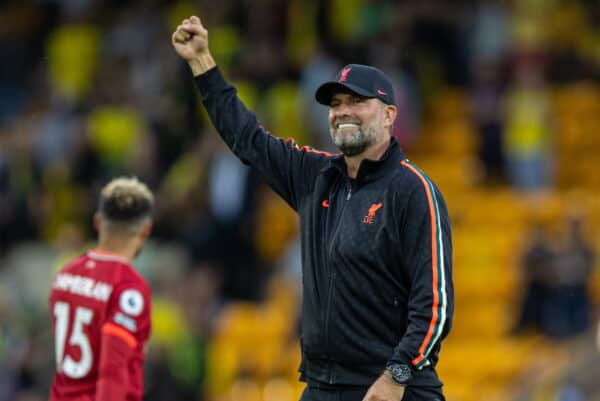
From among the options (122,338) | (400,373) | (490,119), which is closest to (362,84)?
(400,373)

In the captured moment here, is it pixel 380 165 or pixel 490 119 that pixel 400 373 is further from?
pixel 490 119

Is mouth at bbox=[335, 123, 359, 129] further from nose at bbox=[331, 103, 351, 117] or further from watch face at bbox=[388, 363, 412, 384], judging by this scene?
watch face at bbox=[388, 363, 412, 384]

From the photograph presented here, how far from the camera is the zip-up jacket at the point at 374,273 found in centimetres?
556

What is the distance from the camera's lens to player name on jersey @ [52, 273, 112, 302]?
21.2ft

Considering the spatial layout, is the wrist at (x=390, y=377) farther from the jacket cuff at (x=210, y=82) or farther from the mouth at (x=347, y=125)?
the jacket cuff at (x=210, y=82)

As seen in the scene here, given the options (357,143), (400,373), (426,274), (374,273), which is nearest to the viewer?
(400,373)

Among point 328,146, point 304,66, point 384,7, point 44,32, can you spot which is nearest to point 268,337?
point 328,146

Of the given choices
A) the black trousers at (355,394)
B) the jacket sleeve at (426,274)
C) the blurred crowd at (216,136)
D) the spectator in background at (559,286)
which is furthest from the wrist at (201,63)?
the spectator in background at (559,286)

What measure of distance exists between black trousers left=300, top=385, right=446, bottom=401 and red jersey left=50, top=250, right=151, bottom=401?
934 millimetres

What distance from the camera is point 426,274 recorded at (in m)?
5.57

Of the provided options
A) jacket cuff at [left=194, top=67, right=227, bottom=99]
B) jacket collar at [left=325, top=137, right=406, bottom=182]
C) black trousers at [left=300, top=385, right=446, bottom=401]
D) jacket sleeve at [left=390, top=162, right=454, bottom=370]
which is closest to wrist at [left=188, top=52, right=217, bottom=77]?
jacket cuff at [left=194, top=67, right=227, bottom=99]

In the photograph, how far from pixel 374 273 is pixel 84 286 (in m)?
1.56

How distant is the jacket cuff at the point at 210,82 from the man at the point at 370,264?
23.2 inches

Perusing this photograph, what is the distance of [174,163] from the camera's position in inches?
552
